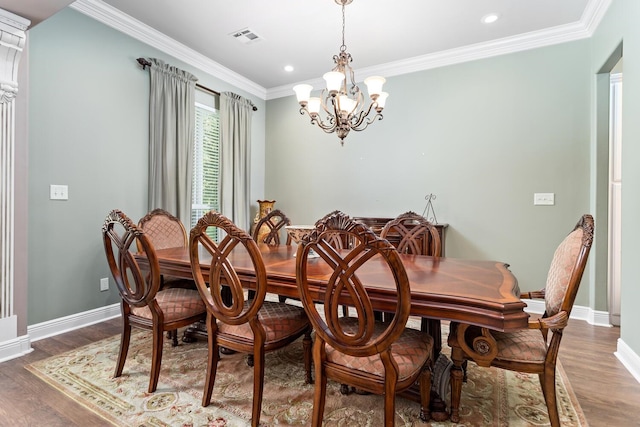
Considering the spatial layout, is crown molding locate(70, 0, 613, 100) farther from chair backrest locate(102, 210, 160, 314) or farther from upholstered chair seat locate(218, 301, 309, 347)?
upholstered chair seat locate(218, 301, 309, 347)

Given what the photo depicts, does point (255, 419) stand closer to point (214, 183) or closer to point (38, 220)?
point (38, 220)

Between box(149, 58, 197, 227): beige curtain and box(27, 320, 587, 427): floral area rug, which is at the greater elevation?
Result: box(149, 58, 197, 227): beige curtain

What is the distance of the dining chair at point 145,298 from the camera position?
177cm

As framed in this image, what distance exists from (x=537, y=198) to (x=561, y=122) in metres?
0.79

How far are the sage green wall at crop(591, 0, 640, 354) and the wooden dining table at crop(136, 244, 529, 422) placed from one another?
1061mm

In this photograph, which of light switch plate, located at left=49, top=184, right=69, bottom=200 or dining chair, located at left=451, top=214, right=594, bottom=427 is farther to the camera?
light switch plate, located at left=49, top=184, right=69, bottom=200

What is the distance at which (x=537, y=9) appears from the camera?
2961 millimetres

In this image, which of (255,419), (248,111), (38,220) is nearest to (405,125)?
(248,111)

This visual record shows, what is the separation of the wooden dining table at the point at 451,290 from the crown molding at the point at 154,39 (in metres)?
2.39

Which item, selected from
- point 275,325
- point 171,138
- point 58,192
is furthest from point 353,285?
point 171,138

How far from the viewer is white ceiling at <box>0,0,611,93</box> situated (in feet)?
9.54

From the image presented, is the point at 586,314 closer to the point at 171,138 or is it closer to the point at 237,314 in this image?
the point at 237,314

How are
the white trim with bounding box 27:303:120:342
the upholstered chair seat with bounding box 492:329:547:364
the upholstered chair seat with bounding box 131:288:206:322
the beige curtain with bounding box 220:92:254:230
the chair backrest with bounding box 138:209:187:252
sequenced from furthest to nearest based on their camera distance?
the beige curtain with bounding box 220:92:254:230, the chair backrest with bounding box 138:209:187:252, the white trim with bounding box 27:303:120:342, the upholstered chair seat with bounding box 131:288:206:322, the upholstered chair seat with bounding box 492:329:547:364

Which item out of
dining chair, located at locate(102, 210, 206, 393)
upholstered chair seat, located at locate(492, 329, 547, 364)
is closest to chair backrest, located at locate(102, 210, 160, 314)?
dining chair, located at locate(102, 210, 206, 393)
